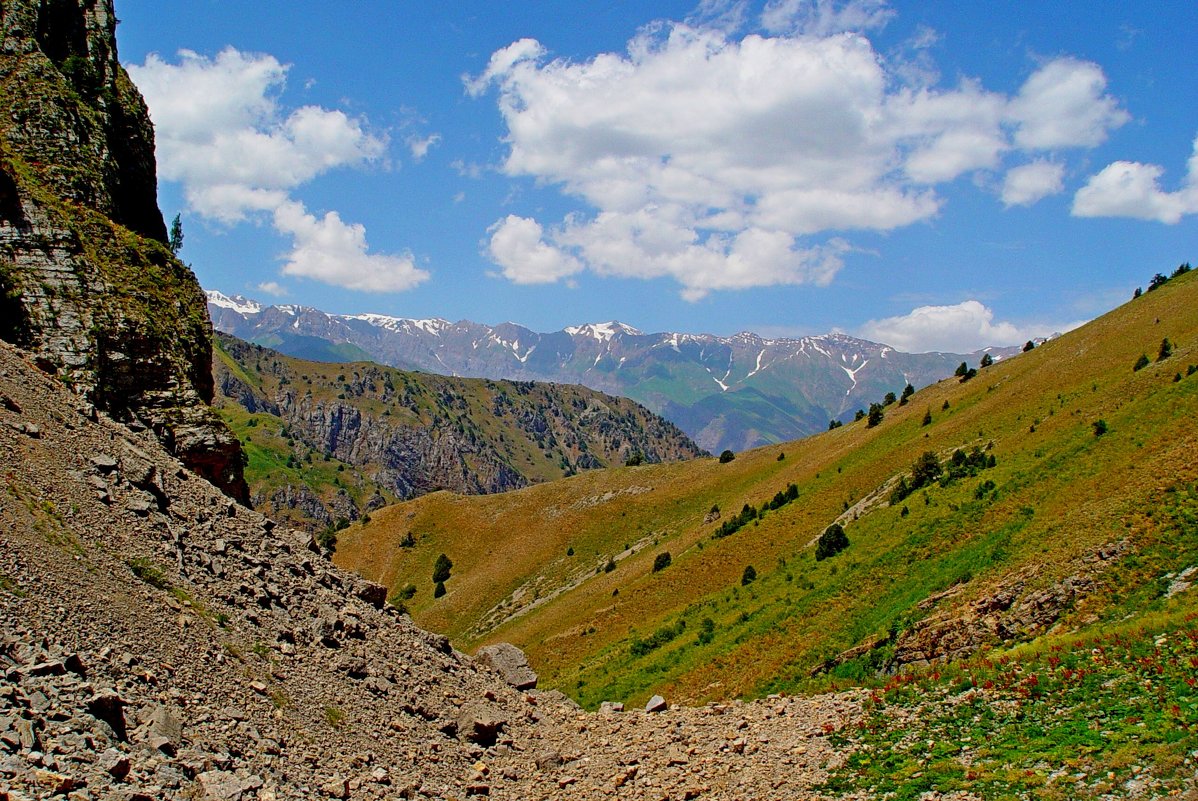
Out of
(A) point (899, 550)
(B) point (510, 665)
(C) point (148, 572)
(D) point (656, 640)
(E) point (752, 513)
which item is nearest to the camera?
(C) point (148, 572)

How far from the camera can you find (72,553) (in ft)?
53.2

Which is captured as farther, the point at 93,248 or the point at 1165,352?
the point at 1165,352

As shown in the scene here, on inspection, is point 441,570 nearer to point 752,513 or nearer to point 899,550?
point 752,513

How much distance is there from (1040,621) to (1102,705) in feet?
34.2

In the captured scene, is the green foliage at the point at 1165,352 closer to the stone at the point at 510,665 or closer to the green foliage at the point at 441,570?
the stone at the point at 510,665

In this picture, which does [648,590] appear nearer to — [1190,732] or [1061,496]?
[1061,496]

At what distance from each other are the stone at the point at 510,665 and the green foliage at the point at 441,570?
7386cm

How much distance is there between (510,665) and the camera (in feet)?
97.3

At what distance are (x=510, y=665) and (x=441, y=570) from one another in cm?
7592

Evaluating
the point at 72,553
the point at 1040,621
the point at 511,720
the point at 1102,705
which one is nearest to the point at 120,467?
the point at 72,553

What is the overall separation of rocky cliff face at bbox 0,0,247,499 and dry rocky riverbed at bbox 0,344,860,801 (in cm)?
226

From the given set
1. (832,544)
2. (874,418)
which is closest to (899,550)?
(832,544)

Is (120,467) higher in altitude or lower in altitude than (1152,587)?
higher

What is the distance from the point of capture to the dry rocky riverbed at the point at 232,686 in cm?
1260
